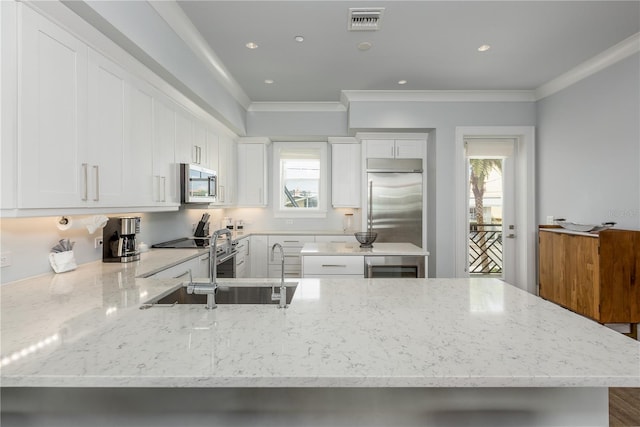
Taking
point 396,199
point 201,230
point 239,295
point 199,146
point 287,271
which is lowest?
point 287,271

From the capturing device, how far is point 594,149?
3307 millimetres

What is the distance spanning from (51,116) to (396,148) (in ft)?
13.0

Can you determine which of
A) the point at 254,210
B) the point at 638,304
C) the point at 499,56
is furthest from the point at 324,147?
the point at 638,304

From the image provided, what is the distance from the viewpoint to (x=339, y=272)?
2908 mm

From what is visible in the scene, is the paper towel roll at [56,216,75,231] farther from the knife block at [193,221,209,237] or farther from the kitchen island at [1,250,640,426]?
the knife block at [193,221,209,237]

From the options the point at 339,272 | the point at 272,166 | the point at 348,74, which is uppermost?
the point at 348,74

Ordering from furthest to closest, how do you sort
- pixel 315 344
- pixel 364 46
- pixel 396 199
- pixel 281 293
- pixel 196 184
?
pixel 396 199, pixel 196 184, pixel 364 46, pixel 281 293, pixel 315 344

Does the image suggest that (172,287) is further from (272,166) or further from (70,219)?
(272,166)

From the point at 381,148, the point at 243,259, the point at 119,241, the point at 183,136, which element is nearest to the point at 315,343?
the point at 119,241

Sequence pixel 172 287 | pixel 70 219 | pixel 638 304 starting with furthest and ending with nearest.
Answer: pixel 638 304, pixel 70 219, pixel 172 287

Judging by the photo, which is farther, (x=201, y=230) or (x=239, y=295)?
(x=201, y=230)

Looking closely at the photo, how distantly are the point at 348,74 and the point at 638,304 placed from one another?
3.45 meters

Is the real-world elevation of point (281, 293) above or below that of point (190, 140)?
below

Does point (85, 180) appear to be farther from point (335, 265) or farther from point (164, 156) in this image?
point (335, 265)
